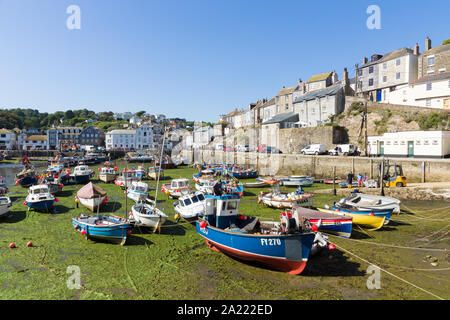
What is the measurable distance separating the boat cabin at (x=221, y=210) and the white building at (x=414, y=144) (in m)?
26.7

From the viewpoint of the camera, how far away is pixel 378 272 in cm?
970

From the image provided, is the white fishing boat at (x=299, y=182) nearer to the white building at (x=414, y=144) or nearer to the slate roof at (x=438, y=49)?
the white building at (x=414, y=144)

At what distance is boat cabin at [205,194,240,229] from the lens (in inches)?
501

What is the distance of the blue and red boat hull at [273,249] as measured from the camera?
9359mm

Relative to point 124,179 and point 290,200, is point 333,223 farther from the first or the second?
point 124,179

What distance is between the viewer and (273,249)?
9.68m

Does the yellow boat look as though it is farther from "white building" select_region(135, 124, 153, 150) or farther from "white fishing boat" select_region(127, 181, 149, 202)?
"white building" select_region(135, 124, 153, 150)

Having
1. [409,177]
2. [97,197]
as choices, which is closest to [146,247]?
[97,197]

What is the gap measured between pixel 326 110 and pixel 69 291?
47424mm

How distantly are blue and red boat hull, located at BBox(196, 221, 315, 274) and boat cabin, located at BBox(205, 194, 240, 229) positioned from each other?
65.8 inches

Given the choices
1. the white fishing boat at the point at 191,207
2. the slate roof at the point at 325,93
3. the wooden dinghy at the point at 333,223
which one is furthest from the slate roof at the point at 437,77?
the white fishing boat at the point at 191,207

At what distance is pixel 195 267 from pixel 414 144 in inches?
1199
